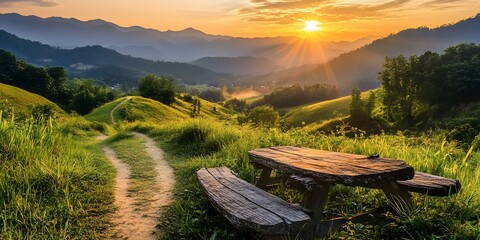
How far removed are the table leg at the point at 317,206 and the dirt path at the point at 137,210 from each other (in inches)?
89.8

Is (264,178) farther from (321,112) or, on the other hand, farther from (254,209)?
(321,112)

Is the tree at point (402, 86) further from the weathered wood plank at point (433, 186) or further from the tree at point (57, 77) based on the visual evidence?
the tree at point (57, 77)

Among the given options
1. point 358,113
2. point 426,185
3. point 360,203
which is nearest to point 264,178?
point 360,203

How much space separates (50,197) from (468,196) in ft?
20.4

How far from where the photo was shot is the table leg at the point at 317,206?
4492mm

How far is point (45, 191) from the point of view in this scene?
604 centimetres

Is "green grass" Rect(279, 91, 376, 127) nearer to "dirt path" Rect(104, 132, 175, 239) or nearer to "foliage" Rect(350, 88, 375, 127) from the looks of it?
"foliage" Rect(350, 88, 375, 127)

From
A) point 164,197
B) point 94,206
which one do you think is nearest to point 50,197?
point 94,206

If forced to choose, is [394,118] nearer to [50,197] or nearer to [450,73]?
[450,73]

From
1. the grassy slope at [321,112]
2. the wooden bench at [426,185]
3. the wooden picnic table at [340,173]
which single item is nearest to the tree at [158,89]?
the grassy slope at [321,112]

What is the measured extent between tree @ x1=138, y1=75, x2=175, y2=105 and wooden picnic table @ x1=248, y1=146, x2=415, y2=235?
89.2 meters

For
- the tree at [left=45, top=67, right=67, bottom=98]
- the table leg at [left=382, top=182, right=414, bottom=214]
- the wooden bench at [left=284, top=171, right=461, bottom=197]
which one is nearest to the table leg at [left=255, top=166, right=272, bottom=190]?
the wooden bench at [left=284, top=171, right=461, bottom=197]

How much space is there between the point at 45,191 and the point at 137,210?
1.54 meters

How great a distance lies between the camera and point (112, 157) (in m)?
12.1
